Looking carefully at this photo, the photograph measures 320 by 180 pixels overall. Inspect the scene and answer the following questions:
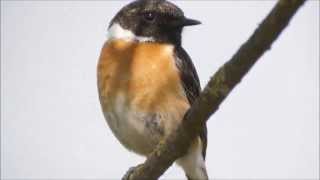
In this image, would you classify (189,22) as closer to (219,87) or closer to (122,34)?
(122,34)

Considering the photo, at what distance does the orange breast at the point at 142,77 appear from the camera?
21.9ft

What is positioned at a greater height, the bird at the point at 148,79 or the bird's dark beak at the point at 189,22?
the bird's dark beak at the point at 189,22

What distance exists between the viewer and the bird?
22.0 ft

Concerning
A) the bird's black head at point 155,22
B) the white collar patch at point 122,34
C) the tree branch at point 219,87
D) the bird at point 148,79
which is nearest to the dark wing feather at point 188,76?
the bird at point 148,79

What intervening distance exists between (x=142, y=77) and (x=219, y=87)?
215 cm

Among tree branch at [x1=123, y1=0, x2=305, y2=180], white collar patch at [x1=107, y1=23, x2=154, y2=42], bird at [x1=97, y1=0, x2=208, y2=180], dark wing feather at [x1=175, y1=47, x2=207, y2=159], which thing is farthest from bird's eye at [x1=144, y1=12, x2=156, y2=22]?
tree branch at [x1=123, y1=0, x2=305, y2=180]

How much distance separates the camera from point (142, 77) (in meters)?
6.71

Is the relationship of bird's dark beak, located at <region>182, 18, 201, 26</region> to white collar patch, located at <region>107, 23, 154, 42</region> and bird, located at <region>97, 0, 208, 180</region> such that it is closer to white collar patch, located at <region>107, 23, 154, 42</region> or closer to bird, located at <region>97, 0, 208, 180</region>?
→ bird, located at <region>97, 0, 208, 180</region>

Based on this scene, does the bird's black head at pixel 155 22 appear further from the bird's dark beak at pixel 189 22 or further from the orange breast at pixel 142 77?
the orange breast at pixel 142 77

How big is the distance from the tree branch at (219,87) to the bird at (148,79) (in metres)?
0.86

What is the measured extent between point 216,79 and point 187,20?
9.01 feet

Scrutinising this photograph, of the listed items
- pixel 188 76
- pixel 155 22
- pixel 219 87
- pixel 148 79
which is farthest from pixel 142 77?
pixel 219 87

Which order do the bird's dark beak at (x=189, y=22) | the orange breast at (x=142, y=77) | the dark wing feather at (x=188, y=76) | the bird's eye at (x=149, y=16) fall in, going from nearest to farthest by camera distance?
the orange breast at (x=142, y=77), the dark wing feather at (x=188, y=76), the bird's dark beak at (x=189, y=22), the bird's eye at (x=149, y=16)

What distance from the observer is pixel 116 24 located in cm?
768
